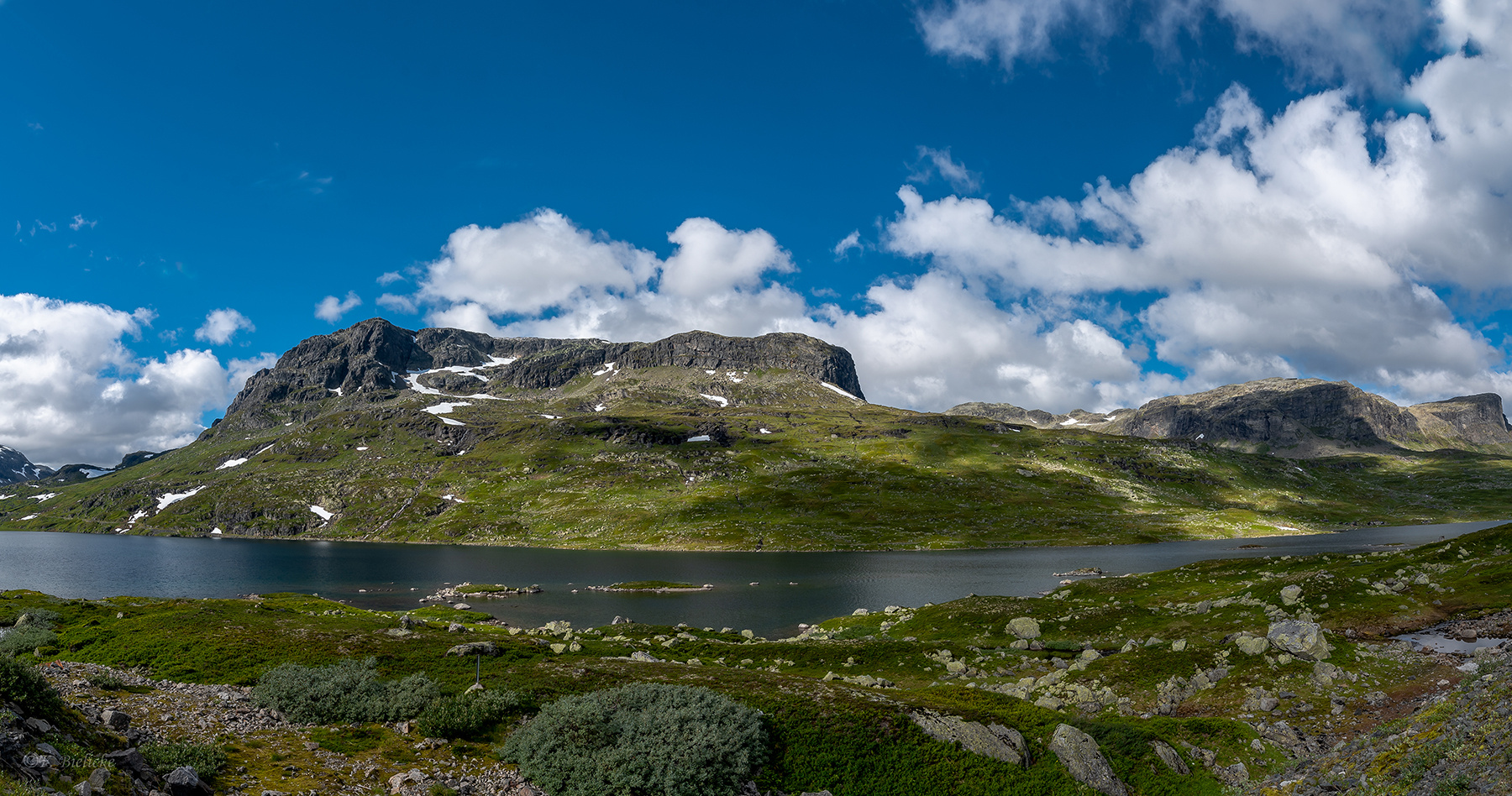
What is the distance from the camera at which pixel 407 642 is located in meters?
40.1

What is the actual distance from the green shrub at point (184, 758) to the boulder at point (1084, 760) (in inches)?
1073

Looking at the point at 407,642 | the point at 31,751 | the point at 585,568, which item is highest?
the point at 31,751

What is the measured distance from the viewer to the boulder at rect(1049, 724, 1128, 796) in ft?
79.4

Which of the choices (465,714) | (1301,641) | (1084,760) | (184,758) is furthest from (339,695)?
(1301,641)

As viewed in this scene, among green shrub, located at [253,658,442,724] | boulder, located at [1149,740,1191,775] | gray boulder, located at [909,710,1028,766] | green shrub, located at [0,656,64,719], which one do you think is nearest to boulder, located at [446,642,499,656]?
green shrub, located at [253,658,442,724]

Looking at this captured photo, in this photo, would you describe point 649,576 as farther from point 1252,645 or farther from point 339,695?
point 339,695

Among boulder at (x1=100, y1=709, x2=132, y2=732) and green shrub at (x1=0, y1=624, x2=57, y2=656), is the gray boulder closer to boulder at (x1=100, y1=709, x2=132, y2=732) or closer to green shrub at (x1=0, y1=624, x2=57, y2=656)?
boulder at (x1=100, y1=709, x2=132, y2=732)

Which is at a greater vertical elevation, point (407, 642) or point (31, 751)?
point (31, 751)

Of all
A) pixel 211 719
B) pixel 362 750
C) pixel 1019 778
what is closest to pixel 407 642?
pixel 211 719

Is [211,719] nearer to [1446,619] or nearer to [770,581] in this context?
[1446,619]

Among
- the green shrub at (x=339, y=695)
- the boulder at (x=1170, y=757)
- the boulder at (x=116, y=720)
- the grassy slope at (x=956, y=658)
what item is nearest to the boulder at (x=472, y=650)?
the grassy slope at (x=956, y=658)

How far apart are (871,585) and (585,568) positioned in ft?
241

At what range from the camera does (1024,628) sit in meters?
57.4

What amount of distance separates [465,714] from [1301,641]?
4320 centimetres
